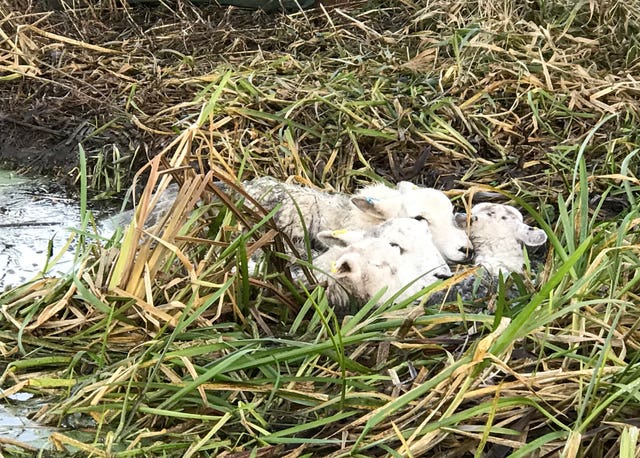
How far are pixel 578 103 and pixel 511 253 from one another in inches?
62.7

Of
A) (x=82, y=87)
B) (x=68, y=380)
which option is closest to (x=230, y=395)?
(x=68, y=380)

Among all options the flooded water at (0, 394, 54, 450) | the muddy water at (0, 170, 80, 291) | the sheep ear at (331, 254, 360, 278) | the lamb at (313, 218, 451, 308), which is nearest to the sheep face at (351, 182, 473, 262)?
the lamb at (313, 218, 451, 308)

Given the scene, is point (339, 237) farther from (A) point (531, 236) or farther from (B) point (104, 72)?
(B) point (104, 72)

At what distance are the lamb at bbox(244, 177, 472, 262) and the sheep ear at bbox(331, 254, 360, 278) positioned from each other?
52 cm

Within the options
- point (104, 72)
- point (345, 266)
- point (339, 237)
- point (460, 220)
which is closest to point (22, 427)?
point (345, 266)

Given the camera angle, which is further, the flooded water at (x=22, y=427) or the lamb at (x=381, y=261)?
the lamb at (x=381, y=261)

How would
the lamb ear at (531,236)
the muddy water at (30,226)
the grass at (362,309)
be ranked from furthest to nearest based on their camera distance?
the lamb ear at (531,236), the muddy water at (30,226), the grass at (362,309)

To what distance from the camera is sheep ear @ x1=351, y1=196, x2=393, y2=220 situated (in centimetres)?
392

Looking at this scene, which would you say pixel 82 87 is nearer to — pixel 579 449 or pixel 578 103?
pixel 578 103

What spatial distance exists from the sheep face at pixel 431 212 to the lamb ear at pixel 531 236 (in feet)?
0.75

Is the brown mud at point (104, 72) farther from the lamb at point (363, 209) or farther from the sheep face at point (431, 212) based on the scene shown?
the sheep face at point (431, 212)

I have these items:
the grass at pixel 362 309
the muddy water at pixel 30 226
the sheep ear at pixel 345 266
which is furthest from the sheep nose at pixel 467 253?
the muddy water at pixel 30 226

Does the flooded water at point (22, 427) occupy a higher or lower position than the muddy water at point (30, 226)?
higher

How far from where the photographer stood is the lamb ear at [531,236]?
379 centimetres
